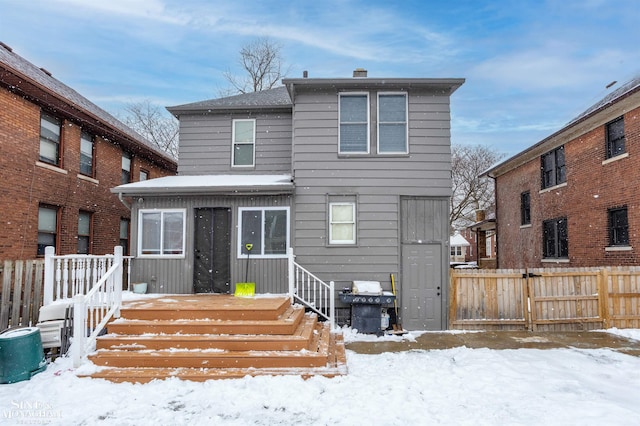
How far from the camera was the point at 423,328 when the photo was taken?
9016 millimetres

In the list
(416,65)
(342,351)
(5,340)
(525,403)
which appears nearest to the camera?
(525,403)

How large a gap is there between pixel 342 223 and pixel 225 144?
4.31 metres

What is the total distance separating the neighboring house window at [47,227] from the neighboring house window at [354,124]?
8145 millimetres

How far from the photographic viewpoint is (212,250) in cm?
965

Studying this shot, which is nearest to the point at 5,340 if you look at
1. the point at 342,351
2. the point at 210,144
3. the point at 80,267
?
the point at 80,267

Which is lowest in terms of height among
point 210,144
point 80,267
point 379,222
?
point 80,267

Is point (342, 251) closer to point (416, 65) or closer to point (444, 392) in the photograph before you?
point (444, 392)

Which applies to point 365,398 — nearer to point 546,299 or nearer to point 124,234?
point 546,299

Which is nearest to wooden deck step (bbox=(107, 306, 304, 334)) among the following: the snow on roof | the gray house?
the gray house

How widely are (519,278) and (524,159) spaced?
841cm

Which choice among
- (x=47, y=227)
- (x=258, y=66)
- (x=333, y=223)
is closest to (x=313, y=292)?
(x=333, y=223)

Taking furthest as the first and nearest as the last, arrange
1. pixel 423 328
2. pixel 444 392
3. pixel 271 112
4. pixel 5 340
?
pixel 271 112 → pixel 423 328 → pixel 5 340 → pixel 444 392

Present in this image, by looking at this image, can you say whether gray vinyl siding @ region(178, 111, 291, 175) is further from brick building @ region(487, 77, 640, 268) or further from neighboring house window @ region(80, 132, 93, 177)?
brick building @ region(487, 77, 640, 268)

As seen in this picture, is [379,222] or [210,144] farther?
[210,144]
